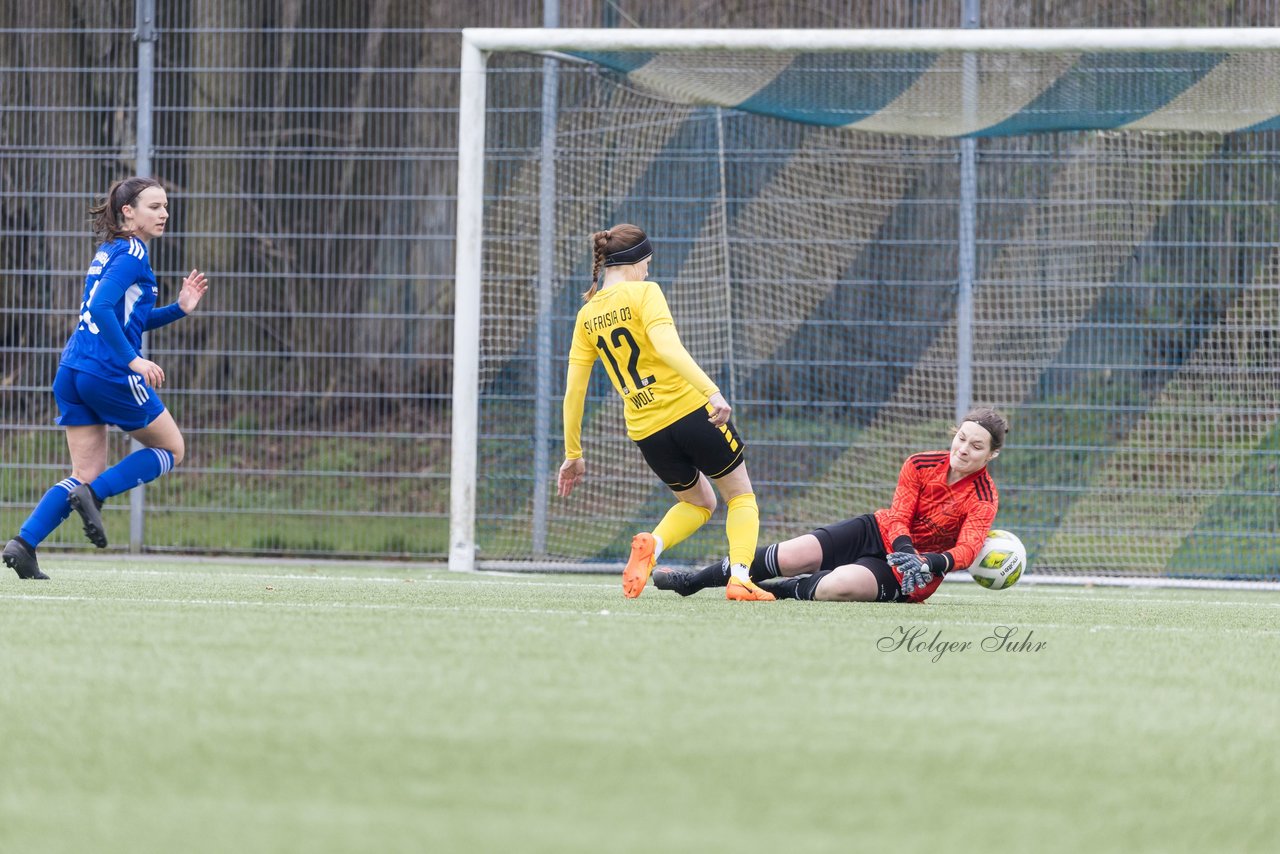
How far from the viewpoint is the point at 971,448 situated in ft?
18.2

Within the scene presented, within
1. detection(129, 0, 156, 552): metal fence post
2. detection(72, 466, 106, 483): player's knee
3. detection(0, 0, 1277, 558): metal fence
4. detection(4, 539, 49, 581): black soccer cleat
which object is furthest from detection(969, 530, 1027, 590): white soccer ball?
detection(129, 0, 156, 552): metal fence post

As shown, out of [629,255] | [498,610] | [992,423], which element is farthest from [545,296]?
[498,610]

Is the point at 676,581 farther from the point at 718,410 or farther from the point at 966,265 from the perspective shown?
the point at 966,265

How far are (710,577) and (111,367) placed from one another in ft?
7.76

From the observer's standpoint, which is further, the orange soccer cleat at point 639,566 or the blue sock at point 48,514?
the blue sock at point 48,514

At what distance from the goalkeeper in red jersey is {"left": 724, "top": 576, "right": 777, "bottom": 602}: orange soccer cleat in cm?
11

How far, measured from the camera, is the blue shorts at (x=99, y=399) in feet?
19.8

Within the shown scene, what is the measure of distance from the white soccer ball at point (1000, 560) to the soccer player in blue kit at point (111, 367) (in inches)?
121

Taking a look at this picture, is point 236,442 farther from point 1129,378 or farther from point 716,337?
point 1129,378

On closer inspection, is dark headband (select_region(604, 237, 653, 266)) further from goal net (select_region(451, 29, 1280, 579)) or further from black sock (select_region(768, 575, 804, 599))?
goal net (select_region(451, 29, 1280, 579))

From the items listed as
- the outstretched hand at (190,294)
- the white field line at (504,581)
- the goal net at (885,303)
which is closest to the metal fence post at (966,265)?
the goal net at (885,303)

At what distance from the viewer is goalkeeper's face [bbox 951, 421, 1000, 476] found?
554 centimetres

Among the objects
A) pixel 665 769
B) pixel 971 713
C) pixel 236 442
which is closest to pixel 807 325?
pixel 236 442

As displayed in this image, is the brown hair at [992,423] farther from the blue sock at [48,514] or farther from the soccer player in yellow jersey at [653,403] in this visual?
the blue sock at [48,514]
